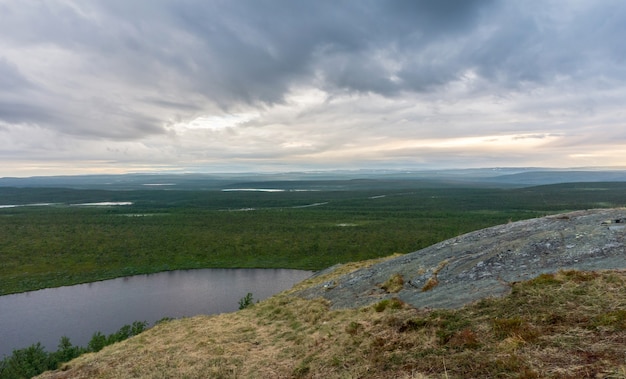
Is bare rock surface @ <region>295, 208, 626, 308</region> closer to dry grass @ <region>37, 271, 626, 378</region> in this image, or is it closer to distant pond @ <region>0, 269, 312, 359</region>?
dry grass @ <region>37, 271, 626, 378</region>

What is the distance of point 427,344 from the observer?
33.5 ft

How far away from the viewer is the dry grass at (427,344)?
825 centimetres

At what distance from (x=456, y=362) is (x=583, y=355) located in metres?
2.93

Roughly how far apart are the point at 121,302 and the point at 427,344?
49410 millimetres

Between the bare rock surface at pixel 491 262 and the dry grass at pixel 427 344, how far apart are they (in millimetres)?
1506

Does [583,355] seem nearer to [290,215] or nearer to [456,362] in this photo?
[456,362]

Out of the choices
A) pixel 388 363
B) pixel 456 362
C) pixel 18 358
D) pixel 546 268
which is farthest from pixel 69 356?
pixel 546 268

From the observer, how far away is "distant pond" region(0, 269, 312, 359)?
3688 centimetres

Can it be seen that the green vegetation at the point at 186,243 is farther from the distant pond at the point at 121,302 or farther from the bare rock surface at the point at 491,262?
the bare rock surface at the point at 491,262

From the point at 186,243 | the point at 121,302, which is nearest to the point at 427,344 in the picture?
the point at 121,302

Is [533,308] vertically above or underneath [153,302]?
above

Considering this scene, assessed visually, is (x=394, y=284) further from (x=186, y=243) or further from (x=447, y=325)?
(x=186, y=243)

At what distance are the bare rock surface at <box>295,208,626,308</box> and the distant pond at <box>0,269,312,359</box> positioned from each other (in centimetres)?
2787

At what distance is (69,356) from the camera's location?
24.4 meters
